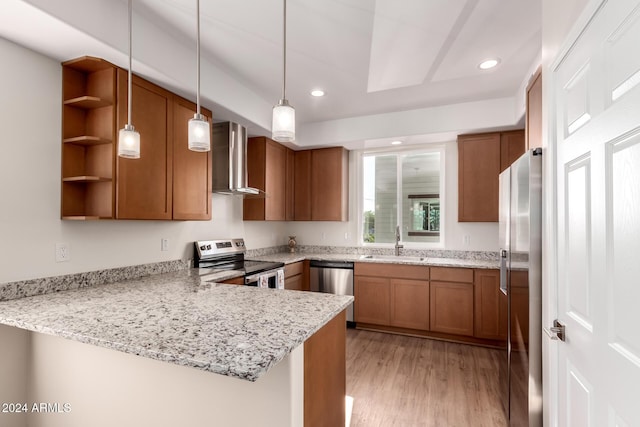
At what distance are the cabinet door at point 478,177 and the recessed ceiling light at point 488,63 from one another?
1.18 metres

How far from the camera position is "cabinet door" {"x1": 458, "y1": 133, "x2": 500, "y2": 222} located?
3.68m

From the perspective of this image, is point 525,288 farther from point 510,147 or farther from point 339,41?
point 510,147

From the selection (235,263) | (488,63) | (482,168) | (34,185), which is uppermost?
(488,63)

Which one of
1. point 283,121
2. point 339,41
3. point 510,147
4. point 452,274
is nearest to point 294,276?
point 452,274

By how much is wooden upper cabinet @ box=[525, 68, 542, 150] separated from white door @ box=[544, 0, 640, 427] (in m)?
0.54

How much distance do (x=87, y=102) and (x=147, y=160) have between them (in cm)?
49

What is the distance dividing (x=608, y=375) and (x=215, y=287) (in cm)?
197

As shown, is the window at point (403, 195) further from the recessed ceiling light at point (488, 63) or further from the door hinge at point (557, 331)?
the door hinge at point (557, 331)

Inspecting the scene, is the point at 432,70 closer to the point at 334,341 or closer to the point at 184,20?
the point at 184,20

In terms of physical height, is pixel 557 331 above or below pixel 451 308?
above

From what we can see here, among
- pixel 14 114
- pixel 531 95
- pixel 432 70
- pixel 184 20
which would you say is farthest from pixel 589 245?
pixel 14 114

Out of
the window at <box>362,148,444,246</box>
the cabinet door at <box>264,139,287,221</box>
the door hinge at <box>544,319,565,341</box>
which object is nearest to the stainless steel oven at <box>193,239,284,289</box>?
the cabinet door at <box>264,139,287,221</box>

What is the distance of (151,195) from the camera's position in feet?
7.75

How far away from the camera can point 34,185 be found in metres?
1.96
